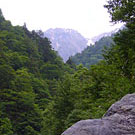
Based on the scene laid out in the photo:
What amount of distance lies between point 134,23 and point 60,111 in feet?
40.1

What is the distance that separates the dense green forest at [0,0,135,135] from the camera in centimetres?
1110

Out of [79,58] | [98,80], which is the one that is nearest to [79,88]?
[98,80]

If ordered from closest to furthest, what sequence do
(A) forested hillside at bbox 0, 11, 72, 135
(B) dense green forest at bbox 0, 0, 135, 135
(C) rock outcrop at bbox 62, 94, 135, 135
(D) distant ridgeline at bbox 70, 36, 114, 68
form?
(C) rock outcrop at bbox 62, 94, 135, 135
(B) dense green forest at bbox 0, 0, 135, 135
(A) forested hillside at bbox 0, 11, 72, 135
(D) distant ridgeline at bbox 70, 36, 114, 68

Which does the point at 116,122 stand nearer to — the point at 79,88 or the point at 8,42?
the point at 79,88

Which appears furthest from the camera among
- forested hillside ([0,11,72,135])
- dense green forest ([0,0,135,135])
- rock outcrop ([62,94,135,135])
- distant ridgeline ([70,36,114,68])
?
distant ridgeline ([70,36,114,68])

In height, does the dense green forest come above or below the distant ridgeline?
below

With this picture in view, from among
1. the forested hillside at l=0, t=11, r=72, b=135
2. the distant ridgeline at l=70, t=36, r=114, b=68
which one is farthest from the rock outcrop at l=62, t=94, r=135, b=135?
the distant ridgeline at l=70, t=36, r=114, b=68

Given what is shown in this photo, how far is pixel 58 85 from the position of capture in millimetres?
23422

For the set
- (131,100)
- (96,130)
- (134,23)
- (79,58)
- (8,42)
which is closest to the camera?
(96,130)

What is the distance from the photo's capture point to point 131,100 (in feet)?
19.2

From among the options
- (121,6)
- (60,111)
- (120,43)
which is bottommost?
(60,111)

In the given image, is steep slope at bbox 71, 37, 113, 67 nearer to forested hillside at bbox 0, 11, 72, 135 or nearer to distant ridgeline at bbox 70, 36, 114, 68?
distant ridgeline at bbox 70, 36, 114, 68

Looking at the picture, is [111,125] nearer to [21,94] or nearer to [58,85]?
[58,85]

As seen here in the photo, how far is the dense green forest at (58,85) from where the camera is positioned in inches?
437
